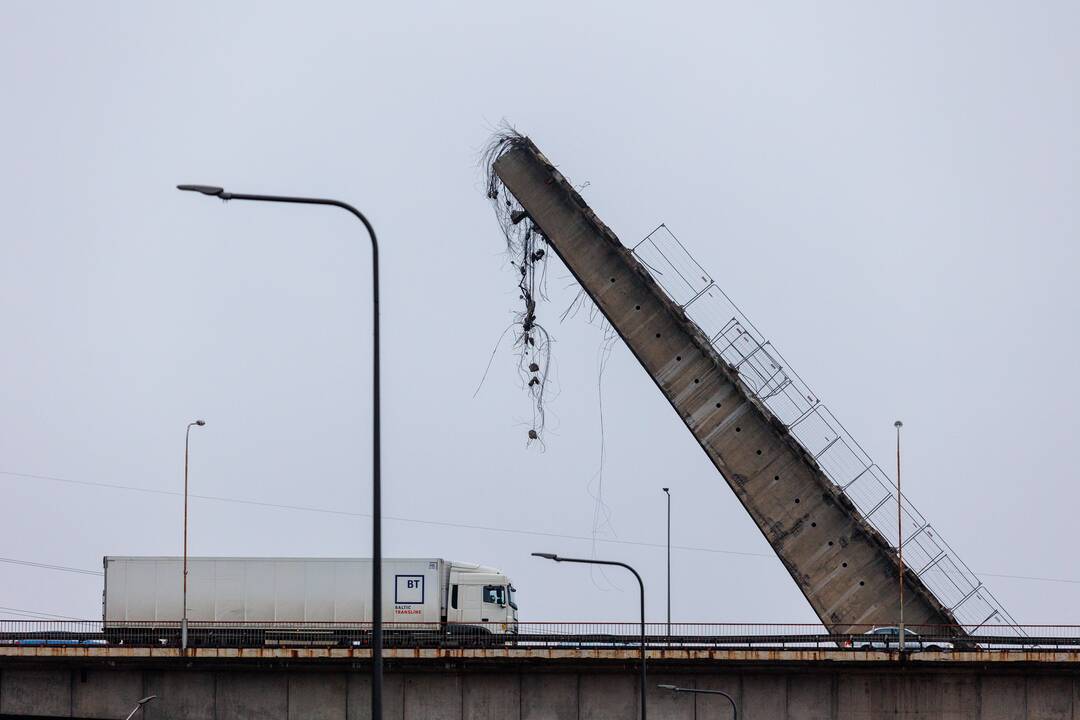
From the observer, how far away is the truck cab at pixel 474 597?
5388 cm

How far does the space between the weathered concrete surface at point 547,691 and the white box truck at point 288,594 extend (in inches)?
289

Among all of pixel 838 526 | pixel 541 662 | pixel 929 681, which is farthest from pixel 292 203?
pixel 838 526

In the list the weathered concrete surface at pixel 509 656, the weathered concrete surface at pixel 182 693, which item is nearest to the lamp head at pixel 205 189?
the weathered concrete surface at pixel 509 656

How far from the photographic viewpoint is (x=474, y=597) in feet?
177

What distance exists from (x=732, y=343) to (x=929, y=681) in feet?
40.7

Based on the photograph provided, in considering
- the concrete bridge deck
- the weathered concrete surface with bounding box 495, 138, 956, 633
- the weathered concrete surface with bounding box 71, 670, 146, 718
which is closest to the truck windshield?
the weathered concrete surface with bounding box 495, 138, 956, 633

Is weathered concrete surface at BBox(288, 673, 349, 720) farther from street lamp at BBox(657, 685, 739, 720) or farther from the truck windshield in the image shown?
the truck windshield

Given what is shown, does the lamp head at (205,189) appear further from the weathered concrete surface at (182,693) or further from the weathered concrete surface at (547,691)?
the weathered concrete surface at (182,693)

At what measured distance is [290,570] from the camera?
5447 cm

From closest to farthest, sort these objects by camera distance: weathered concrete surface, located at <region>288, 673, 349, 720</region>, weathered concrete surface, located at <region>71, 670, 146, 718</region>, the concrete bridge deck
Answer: the concrete bridge deck < weathered concrete surface, located at <region>288, 673, 349, 720</region> < weathered concrete surface, located at <region>71, 670, 146, 718</region>

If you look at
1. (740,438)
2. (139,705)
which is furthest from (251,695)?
(740,438)

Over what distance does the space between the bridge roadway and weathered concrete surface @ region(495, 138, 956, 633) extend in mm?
4201

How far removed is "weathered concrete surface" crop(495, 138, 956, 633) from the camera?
48.7 meters

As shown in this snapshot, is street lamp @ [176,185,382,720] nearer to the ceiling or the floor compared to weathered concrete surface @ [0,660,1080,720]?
nearer to the ceiling
